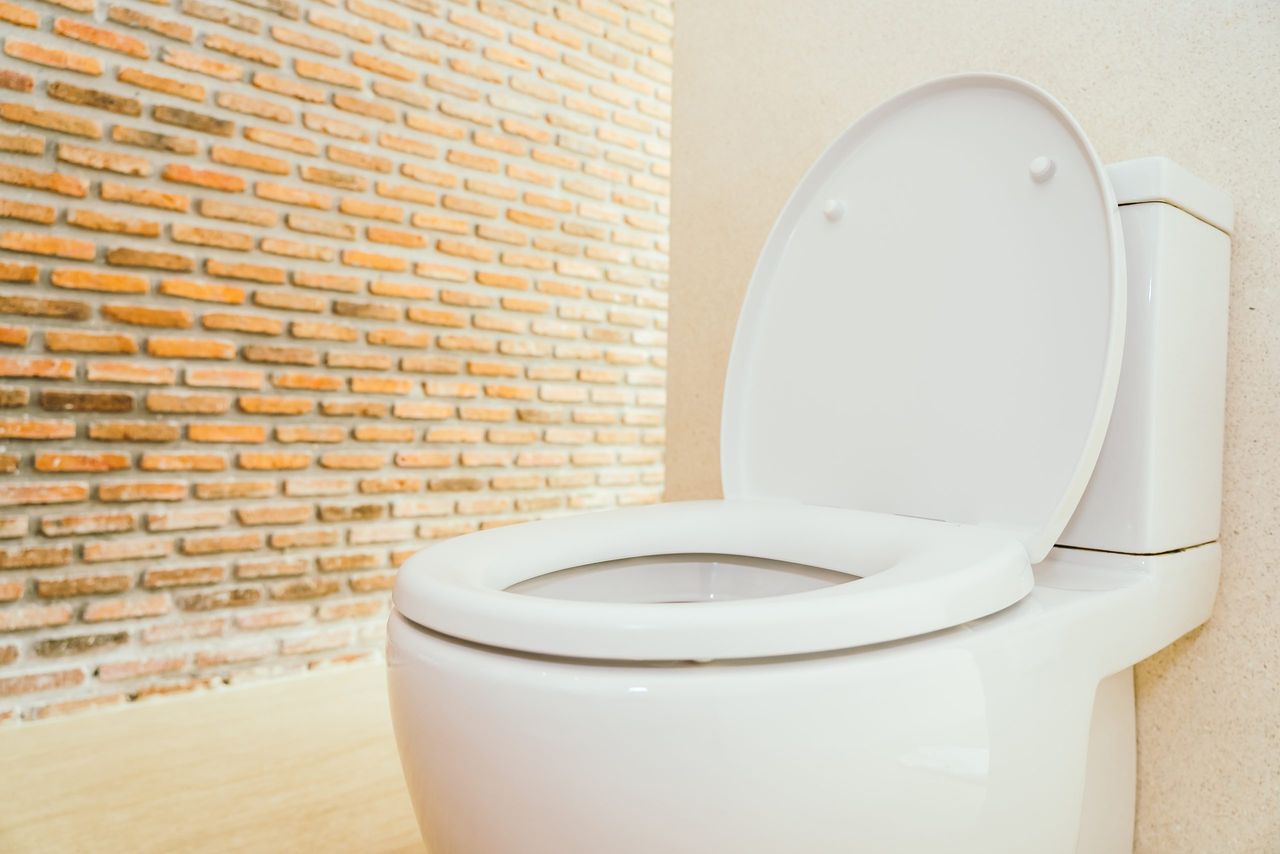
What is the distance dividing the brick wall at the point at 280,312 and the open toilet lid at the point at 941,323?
104 cm

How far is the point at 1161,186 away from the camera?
829mm

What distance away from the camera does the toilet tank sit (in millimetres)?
826

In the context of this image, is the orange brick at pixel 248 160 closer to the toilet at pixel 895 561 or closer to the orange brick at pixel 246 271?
the orange brick at pixel 246 271

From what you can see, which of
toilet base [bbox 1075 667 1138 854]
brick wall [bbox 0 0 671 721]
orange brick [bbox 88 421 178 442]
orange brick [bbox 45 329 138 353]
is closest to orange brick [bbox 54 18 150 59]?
brick wall [bbox 0 0 671 721]

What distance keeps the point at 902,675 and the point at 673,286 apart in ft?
3.90

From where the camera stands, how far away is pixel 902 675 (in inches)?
19.8

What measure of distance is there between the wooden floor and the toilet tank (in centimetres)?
92

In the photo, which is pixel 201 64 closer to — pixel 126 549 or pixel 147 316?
Answer: pixel 147 316

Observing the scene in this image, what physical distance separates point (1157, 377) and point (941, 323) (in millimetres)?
218

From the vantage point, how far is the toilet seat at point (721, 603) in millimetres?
476

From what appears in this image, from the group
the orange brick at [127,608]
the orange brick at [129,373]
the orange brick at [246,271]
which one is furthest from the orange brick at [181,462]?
the orange brick at [246,271]

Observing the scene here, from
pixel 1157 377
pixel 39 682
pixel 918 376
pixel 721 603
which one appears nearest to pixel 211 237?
pixel 39 682

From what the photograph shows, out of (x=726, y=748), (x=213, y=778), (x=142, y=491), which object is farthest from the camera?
(x=142, y=491)

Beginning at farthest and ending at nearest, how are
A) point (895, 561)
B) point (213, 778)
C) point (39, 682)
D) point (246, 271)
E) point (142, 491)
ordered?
point (246, 271) < point (142, 491) < point (39, 682) < point (213, 778) < point (895, 561)
